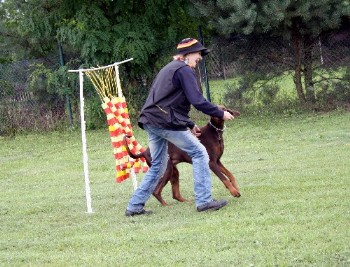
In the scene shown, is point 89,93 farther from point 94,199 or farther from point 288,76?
point 94,199

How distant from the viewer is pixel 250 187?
11.5m

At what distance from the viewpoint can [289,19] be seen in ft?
65.0

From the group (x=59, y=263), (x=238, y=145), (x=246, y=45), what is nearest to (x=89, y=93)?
(x=246, y=45)

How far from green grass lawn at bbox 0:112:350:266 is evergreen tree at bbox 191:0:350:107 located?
322 cm

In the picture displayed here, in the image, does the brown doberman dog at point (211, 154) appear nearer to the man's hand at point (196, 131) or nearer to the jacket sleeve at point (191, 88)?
the man's hand at point (196, 131)

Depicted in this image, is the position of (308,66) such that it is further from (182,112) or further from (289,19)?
(182,112)

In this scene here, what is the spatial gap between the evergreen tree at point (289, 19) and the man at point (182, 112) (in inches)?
378

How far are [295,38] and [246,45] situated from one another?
3.79 feet

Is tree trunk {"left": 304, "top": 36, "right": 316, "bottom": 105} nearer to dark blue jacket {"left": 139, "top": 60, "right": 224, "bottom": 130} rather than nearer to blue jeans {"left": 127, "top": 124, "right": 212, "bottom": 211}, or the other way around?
blue jeans {"left": 127, "top": 124, "right": 212, "bottom": 211}

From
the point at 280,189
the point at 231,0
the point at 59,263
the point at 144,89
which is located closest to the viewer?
the point at 59,263

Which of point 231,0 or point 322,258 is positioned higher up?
point 231,0

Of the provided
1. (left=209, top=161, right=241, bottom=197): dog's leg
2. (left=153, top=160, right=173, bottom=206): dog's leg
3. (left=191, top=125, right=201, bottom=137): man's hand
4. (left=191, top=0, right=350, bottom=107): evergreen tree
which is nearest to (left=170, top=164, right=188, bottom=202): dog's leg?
(left=153, top=160, right=173, bottom=206): dog's leg

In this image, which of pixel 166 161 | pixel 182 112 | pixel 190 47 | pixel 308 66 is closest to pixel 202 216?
pixel 166 161

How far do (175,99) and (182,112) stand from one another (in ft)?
0.66
